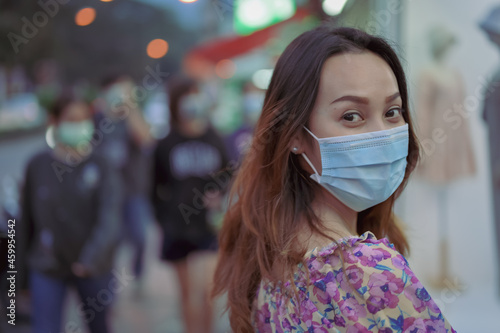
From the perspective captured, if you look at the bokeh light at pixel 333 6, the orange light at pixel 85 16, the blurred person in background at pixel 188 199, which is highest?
the orange light at pixel 85 16

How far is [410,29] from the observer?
3.40 m

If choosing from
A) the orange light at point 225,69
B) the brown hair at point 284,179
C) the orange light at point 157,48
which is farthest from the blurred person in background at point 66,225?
the brown hair at point 284,179

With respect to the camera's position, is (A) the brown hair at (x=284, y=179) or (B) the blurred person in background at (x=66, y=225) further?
(B) the blurred person in background at (x=66, y=225)

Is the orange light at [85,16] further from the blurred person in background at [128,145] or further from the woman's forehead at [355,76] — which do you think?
the woman's forehead at [355,76]

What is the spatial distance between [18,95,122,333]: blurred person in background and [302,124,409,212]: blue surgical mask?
2.15 metres

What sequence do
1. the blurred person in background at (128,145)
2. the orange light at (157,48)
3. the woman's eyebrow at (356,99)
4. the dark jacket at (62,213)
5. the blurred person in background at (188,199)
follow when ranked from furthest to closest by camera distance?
the orange light at (157,48) → the blurred person in background at (128,145) → the blurred person in background at (188,199) → the dark jacket at (62,213) → the woman's eyebrow at (356,99)

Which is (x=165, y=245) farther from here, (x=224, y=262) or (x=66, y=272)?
(x=224, y=262)

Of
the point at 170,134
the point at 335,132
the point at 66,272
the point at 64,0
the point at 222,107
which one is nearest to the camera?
the point at 335,132

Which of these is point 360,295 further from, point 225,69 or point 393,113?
point 225,69

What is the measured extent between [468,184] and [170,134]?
2026mm

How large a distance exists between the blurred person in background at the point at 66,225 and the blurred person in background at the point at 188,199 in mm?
421

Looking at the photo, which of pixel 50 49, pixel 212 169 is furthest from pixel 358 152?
pixel 50 49

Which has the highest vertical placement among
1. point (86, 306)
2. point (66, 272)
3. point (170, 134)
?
point (170, 134)

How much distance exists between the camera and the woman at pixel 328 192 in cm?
105
